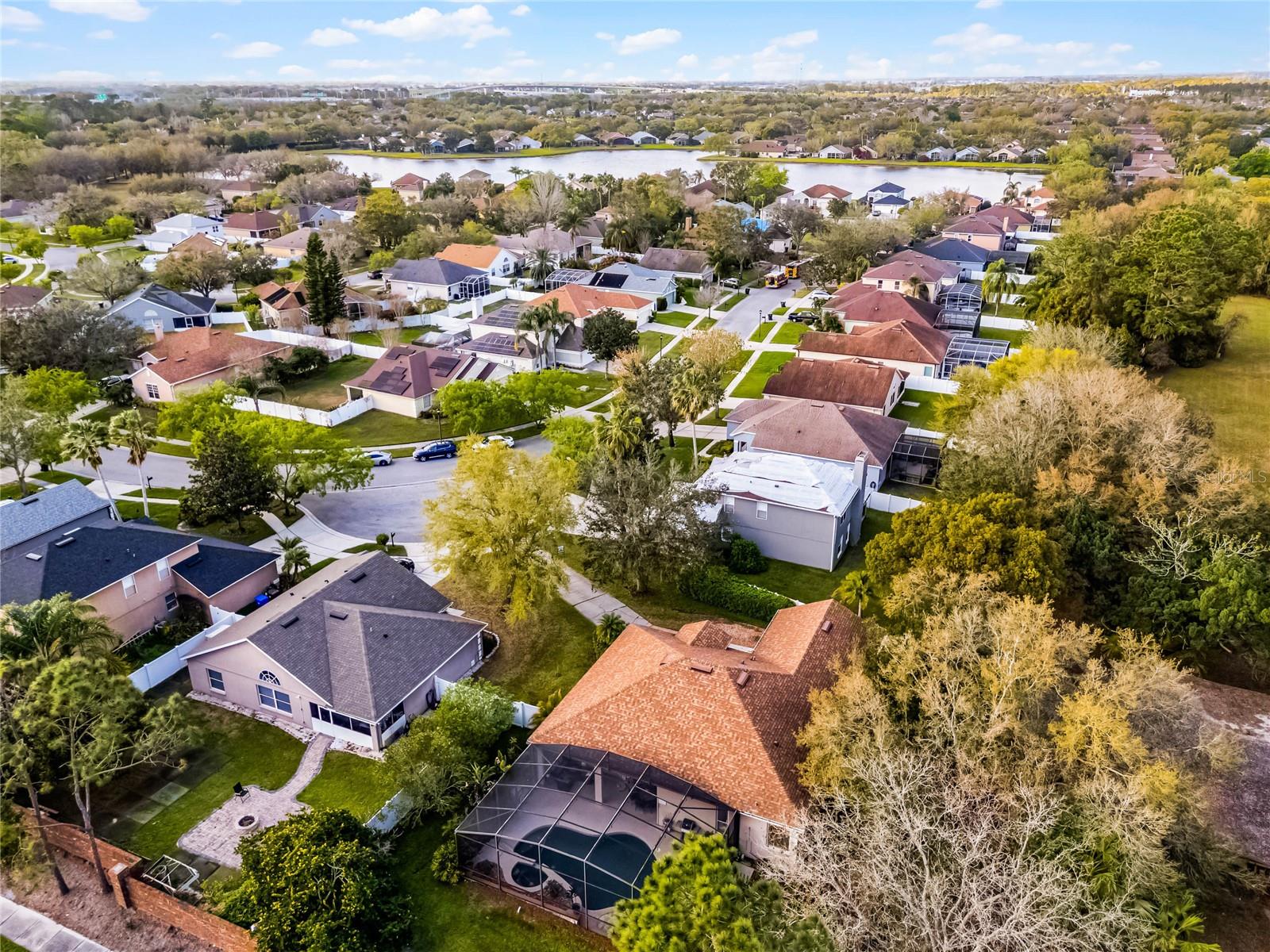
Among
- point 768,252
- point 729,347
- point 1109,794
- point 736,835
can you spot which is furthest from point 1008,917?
point 768,252

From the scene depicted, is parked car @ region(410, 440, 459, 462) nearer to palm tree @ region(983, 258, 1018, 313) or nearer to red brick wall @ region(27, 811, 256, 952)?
red brick wall @ region(27, 811, 256, 952)

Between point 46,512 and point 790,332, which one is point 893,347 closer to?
point 790,332

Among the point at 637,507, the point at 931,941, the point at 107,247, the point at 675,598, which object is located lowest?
the point at 675,598

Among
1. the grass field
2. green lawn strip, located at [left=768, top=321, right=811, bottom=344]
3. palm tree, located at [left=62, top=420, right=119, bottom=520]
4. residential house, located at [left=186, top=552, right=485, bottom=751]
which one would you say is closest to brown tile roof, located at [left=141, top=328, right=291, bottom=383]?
palm tree, located at [left=62, top=420, right=119, bottom=520]

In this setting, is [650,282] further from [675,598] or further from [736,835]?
[736,835]

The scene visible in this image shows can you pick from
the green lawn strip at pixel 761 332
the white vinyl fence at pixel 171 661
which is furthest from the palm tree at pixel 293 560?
the green lawn strip at pixel 761 332

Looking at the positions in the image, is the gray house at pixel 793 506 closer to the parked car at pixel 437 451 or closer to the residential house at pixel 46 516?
the parked car at pixel 437 451

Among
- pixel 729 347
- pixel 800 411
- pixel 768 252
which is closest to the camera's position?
pixel 800 411
